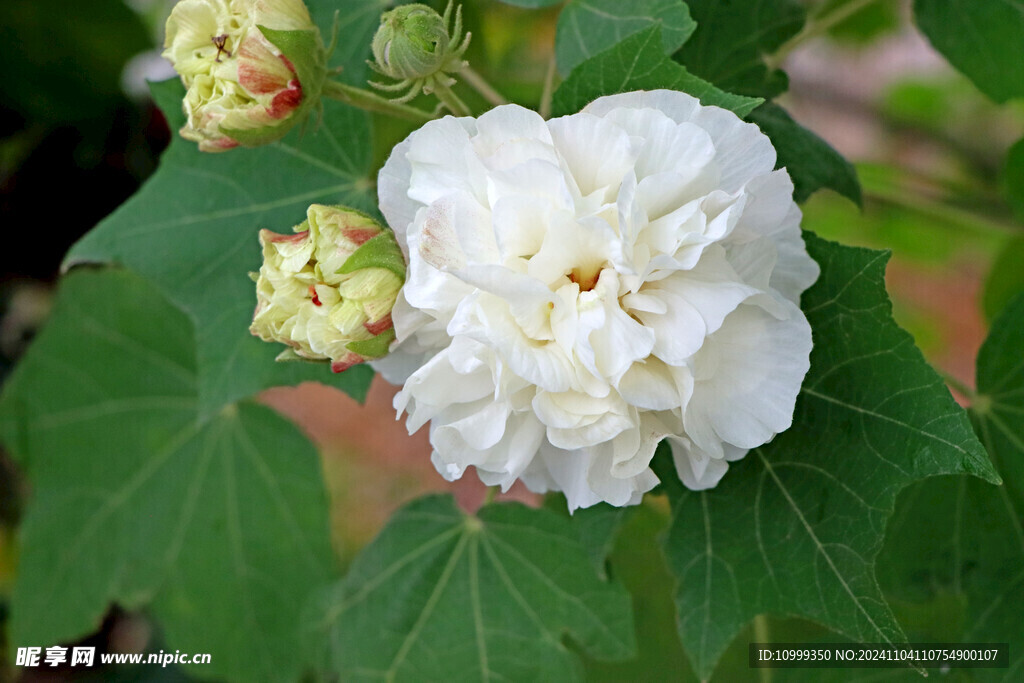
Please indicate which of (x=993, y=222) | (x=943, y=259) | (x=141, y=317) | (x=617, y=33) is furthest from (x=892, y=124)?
(x=141, y=317)

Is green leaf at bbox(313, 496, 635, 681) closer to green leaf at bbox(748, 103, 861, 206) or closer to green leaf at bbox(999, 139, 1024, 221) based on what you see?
green leaf at bbox(748, 103, 861, 206)

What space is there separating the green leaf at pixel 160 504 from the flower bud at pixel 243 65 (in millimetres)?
470

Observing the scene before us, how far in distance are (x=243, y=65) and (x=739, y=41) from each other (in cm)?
40

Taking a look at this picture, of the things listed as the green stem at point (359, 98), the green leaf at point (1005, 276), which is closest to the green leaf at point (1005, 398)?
the green leaf at point (1005, 276)

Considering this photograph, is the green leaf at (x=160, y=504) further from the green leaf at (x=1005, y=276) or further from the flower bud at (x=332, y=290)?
the green leaf at (x=1005, y=276)

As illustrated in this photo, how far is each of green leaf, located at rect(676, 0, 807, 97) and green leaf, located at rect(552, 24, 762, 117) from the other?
183 mm

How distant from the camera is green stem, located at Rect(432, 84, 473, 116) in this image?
521mm

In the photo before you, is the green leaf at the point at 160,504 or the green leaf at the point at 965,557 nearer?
the green leaf at the point at 965,557

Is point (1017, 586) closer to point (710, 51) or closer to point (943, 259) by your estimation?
point (710, 51)

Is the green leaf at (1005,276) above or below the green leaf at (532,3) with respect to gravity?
below

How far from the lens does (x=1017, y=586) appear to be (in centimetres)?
65

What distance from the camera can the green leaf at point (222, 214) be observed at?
70cm

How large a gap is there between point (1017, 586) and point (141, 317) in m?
0.93

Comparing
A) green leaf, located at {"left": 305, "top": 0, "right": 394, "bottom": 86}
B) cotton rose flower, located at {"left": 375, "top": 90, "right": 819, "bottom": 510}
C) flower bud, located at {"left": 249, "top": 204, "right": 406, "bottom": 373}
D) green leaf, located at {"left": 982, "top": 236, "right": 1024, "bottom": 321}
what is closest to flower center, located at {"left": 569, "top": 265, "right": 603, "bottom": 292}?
cotton rose flower, located at {"left": 375, "top": 90, "right": 819, "bottom": 510}
